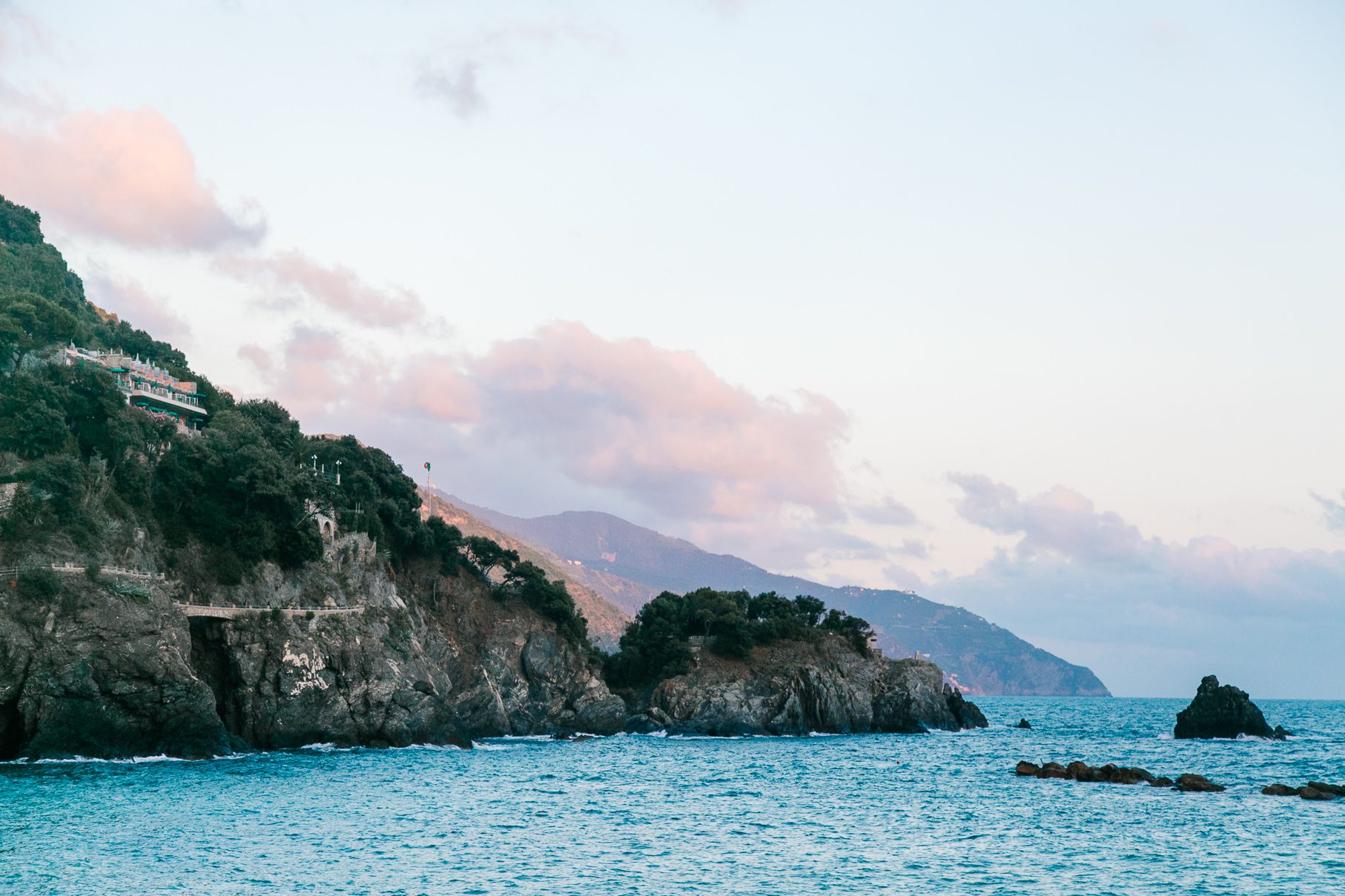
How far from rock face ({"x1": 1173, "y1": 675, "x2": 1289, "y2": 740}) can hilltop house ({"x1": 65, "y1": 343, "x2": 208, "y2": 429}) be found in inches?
4195

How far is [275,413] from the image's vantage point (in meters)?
119

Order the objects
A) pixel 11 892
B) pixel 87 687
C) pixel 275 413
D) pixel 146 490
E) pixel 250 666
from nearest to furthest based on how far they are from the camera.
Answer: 1. pixel 11 892
2. pixel 87 687
3. pixel 250 666
4. pixel 146 490
5. pixel 275 413

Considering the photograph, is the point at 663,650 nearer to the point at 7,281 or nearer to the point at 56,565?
the point at 56,565

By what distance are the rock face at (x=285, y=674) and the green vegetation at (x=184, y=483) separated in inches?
146

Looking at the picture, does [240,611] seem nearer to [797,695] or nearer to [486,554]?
[486,554]

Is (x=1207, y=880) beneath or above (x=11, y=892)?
above

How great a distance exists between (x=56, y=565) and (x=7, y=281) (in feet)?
217

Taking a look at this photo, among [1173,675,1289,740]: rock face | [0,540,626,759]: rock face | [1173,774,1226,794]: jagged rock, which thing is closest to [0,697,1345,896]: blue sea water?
[1173,774,1226,794]: jagged rock

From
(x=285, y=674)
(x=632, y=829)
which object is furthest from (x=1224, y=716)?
(x=285, y=674)

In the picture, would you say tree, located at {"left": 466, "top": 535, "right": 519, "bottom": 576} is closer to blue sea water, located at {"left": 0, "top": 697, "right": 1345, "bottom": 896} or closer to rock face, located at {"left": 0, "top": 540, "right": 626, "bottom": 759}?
rock face, located at {"left": 0, "top": 540, "right": 626, "bottom": 759}

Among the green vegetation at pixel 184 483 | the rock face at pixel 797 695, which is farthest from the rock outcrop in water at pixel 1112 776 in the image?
the green vegetation at pixel 184 483

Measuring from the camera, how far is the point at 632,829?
54281 mm

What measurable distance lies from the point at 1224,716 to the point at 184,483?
104 metres

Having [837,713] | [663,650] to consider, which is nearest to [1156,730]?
[837,713]
